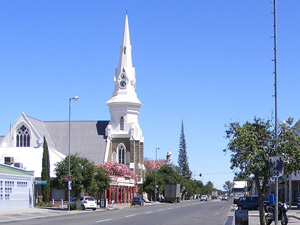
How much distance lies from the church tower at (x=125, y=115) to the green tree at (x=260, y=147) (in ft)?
222

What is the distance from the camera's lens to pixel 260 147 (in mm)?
22016

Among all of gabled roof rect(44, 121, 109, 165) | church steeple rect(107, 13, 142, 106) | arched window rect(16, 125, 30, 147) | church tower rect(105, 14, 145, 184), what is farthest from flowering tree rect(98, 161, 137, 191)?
arched window rect(16, 125, 30, 147)

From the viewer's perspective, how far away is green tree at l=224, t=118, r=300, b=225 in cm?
2180

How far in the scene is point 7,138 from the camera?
84562 millimetres

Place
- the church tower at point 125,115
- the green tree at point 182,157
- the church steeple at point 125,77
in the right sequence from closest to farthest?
the church tower at point 125,115 → the church steeple at point 125,77 → the green tree at point 182,157

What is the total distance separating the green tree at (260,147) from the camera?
21.8 m

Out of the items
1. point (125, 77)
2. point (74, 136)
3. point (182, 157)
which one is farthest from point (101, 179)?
point (182, 157)

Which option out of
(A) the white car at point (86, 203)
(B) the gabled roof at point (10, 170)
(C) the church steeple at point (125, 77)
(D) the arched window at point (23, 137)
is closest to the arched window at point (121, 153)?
(C) the church steeple at point (125, 77)

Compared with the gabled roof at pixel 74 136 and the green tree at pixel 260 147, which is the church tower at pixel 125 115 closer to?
the gabled roof at pixel 74 136

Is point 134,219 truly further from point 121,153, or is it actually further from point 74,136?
point 74,136

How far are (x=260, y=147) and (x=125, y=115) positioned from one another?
69405mm

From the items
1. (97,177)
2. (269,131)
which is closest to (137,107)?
(97,177)

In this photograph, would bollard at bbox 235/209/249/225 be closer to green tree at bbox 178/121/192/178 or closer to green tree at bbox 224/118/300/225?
green tree at bbox 224/118/300/225

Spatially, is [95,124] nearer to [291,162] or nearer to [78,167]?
[78,167]
